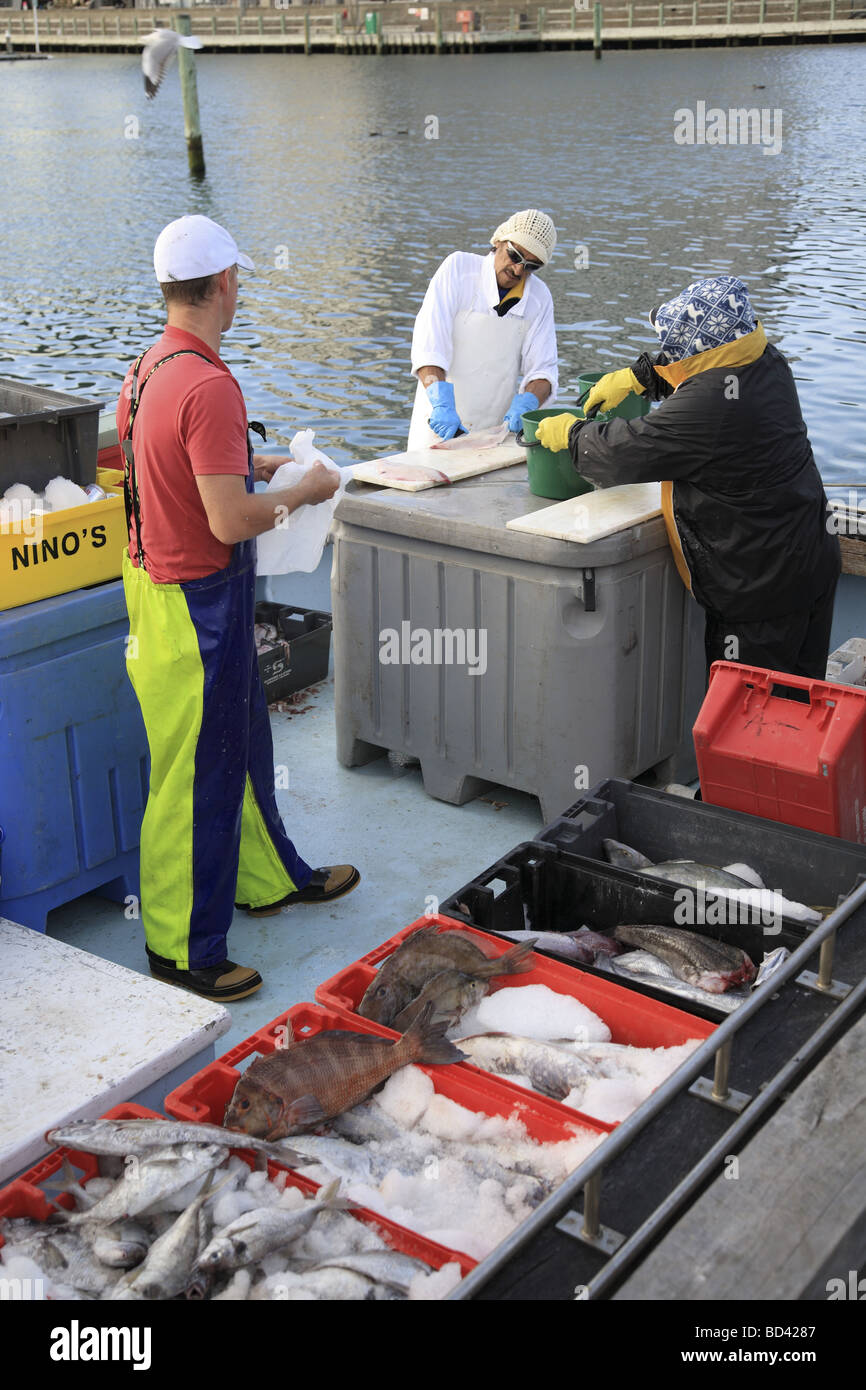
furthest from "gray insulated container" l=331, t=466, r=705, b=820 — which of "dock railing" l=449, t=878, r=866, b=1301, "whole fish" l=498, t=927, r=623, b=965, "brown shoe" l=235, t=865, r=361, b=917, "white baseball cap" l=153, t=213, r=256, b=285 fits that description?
"dock railing" l=449, t=878, r=866, b=1301

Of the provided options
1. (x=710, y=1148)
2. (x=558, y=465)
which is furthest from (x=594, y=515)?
(x=710, y=1148)

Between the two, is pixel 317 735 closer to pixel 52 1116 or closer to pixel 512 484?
pixel 512 484

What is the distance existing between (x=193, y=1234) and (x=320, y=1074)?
50 centimetres

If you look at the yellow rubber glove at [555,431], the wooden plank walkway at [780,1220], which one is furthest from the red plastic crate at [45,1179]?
the yellow rubber glove at [555,431]

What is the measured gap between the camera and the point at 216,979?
379cm

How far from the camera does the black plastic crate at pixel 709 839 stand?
355 cm

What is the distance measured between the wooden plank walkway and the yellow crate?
2630 mm

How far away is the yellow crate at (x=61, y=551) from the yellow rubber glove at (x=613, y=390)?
1662mm

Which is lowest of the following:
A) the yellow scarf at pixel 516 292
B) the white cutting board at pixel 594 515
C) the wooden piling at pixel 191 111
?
the white cutting board at pixel 594 515

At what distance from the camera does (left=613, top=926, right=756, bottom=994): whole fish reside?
3.22m

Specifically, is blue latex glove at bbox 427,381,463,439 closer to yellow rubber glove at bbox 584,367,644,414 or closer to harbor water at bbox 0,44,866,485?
yellow rubber glove at bbox 584,367,644,414

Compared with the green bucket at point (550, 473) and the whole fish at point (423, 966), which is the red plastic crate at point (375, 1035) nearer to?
the whole fish at point (423, 966)

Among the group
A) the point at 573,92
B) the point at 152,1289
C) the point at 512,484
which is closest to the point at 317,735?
the point at 512,484

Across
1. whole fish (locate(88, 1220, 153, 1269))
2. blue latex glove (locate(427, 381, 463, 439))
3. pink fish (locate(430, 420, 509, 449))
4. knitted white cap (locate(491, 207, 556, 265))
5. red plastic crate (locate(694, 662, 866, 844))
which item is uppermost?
knitted white cap (locate(491, 207, 556, 265))
